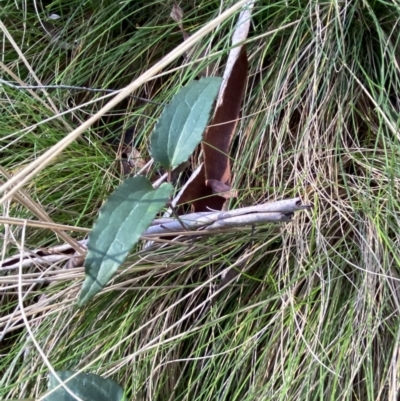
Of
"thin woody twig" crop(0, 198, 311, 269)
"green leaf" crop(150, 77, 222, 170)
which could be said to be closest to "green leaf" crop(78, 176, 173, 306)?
"green leaf" crop(150, 77, 222, 170)

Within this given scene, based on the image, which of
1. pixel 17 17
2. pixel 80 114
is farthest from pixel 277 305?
pixel 17 17

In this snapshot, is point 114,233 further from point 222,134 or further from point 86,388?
point 222,134

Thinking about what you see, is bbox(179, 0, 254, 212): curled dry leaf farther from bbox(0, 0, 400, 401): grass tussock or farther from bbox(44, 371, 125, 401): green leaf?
bbox(44, 371, 125, 401): green leaf

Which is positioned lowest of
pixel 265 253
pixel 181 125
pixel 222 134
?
pixel 265 253

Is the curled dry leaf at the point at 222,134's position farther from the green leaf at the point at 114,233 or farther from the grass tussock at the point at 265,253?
the green leaf at the point at 114,233

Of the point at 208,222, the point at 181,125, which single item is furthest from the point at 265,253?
the point at 181,125

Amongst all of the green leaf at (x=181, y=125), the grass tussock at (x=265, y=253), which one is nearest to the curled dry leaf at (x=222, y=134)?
the grass tussock at (x=265, y=253)

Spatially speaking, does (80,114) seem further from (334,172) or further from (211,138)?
(334,172)
